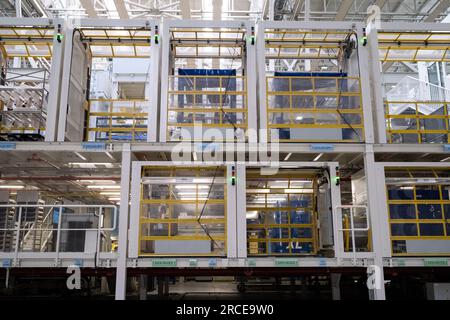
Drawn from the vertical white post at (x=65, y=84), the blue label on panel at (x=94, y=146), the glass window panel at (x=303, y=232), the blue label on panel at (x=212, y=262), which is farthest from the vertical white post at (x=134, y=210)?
the glass window panel at (x=303, y=232)

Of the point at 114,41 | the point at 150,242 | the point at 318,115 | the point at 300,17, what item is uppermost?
the point at 300,17

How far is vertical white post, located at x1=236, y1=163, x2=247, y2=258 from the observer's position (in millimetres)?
8484

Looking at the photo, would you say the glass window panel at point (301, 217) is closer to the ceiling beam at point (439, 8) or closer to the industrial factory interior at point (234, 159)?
the industrial factory interior at point (234, 159)

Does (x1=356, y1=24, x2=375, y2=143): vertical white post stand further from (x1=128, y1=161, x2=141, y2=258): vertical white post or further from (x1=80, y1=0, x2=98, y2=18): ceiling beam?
(x1=80, y1=0, x2=98, y2=18): ceiling beam

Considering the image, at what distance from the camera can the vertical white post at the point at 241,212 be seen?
8.48 m

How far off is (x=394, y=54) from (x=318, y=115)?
3.38m

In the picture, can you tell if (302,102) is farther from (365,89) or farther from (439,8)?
(439,8)

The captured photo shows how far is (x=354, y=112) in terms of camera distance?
9367mm

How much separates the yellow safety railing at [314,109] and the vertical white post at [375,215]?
65 centimetres

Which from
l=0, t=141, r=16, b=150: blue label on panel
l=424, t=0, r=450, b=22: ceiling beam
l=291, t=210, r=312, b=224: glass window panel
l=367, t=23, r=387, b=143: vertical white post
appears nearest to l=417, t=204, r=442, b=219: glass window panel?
l=367, t=23, r=387, b=143: vertical white post

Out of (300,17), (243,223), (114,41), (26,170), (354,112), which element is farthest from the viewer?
(300,17)

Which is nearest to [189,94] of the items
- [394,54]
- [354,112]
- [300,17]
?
[354,112]

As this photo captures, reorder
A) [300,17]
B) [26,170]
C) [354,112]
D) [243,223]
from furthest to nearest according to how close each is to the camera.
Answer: [300,17]
[26,170]
[354,112]
[243,223]
